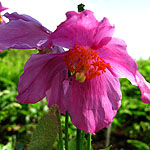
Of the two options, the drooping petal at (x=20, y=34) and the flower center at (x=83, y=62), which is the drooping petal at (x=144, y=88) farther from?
the drooping petal at (x=20, y=34)

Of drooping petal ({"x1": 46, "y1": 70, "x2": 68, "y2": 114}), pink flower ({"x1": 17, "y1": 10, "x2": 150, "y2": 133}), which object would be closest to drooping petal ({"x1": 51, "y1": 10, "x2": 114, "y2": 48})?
pink flower ({"x1": 17, "y1": 10, "x2": 150, "y2": 133})

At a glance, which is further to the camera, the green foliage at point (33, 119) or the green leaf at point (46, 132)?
the green foliage at point (33, 119)

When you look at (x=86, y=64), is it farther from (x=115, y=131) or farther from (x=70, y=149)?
(x=115, y=131)

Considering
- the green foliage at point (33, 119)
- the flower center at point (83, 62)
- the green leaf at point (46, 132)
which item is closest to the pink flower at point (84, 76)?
the flower center at point (83, 62)

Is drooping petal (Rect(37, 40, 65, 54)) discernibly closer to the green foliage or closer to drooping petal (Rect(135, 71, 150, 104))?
drooping petal (Rect(135, 71, 150, 104))

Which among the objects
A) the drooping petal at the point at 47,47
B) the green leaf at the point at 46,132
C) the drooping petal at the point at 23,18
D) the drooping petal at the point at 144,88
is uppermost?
the drooping petal at the point at 23,18

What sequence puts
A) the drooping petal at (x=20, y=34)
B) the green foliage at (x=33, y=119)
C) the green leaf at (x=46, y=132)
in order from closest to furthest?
the green leaf at (x=46, y=132) → the drooping petal at (x=20, y=34) → the green foliage at (x=33, y=119)

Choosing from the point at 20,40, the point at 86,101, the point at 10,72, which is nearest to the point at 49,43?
the point at 20,40
